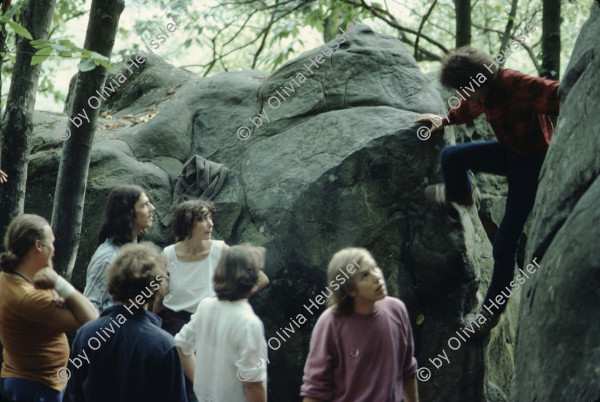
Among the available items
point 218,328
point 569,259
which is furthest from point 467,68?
point 218,328

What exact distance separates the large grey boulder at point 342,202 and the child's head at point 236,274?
229 cm

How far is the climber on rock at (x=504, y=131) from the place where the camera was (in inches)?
190

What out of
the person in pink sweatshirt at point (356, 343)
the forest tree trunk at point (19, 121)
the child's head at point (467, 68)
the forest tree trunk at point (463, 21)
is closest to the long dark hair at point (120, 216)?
the forest tree trunk at point (19, 121)

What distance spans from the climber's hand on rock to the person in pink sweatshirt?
2.39 meters

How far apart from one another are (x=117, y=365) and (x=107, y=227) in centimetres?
173

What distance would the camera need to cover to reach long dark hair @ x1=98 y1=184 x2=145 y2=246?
486cm

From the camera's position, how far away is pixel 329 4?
10.4m

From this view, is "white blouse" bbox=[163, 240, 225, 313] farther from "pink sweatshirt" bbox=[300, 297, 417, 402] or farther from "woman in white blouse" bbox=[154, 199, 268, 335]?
"pink sweatshirt" bbox=[300, 297, 417, 402]

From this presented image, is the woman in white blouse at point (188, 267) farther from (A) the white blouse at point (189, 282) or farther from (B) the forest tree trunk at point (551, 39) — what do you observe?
(B) the forest tree trunk at point (551, 39)

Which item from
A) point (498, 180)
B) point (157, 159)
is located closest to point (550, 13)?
point (498, 180)

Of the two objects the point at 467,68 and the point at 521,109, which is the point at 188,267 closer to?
the point at 467,68

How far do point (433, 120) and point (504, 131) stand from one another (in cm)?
95

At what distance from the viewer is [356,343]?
3744 millimetres

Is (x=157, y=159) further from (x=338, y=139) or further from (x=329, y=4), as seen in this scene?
(x=329, y=4)
